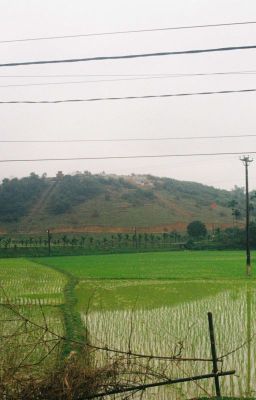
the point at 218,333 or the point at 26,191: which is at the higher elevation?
the point at 26,191

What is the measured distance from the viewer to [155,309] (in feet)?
48.3

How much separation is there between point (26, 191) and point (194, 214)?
1171 inches

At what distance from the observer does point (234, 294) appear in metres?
18.0

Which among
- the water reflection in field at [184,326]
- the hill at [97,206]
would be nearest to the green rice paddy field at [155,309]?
the water reflection in field at [184,326]

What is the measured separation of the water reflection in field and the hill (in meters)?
59.1

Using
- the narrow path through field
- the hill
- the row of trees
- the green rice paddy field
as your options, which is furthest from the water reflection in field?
the hill

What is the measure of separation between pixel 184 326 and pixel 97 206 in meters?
78.7

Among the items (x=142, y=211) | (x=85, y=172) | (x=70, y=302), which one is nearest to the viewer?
(x=70, y=302)

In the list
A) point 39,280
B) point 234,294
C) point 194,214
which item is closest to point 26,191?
point 194,214

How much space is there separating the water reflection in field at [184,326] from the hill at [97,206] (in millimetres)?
59069

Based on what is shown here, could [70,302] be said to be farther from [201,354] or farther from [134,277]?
[134,277]

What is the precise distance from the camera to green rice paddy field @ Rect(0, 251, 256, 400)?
857cm

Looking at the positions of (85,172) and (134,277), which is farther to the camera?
(85,172)

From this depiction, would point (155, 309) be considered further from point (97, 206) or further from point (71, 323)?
point (97, 206)
